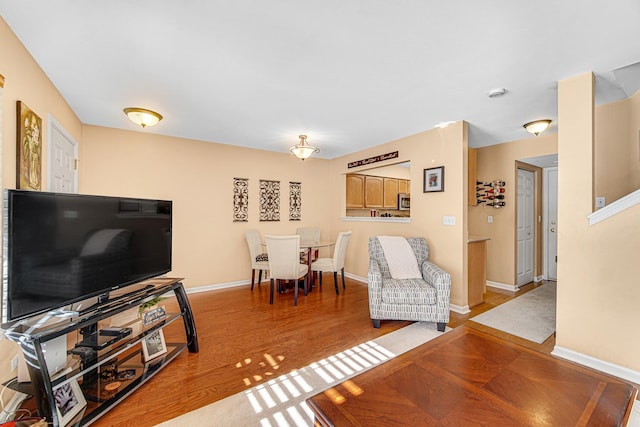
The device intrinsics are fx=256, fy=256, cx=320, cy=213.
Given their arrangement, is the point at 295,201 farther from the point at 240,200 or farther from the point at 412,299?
the point at 412,299

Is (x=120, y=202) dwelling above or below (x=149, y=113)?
below

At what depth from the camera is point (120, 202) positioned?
6.56ft

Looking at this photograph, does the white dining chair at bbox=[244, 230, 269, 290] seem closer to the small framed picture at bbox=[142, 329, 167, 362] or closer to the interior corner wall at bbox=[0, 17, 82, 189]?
the small framed picture at bbox=[142, 329, 167, 362]

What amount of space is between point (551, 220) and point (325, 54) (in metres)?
5.31

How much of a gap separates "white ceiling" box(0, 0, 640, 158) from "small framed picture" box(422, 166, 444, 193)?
725 millimetres

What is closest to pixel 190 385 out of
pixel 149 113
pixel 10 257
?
pixel 10 257

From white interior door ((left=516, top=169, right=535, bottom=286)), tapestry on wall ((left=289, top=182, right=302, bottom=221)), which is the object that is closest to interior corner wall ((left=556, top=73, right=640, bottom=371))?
white interior door ((left=516, top=169, right=535, bottom=286))

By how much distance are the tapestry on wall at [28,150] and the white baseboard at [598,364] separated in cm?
444

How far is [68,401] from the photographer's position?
5.02ft

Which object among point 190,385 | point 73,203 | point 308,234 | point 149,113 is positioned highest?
point 149,113

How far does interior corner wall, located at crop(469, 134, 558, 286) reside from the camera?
4.12 meters

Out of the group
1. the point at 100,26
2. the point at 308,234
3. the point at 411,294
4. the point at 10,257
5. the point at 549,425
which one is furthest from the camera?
the point at 308,234

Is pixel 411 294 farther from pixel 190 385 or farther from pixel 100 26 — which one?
pixel 100 26

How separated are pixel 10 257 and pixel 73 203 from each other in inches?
17.4
